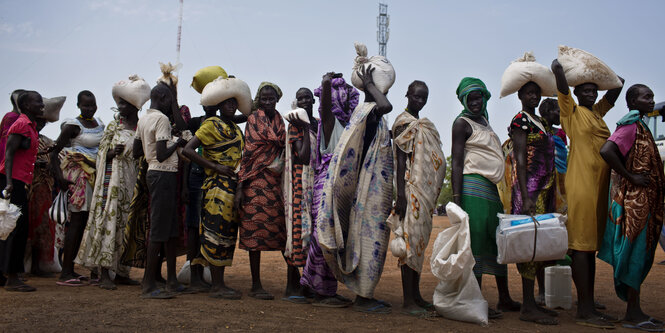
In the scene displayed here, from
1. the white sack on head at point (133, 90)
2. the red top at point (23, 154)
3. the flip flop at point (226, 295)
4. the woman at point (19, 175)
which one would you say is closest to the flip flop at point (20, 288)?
the woman at point (19, 175)

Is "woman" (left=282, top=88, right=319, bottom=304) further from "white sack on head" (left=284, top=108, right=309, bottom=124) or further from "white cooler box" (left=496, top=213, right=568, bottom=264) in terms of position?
"white cooler box" (left=496, top=213, right=568, bottom=264)

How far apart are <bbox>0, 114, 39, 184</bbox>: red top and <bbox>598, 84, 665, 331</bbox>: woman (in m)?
5.62

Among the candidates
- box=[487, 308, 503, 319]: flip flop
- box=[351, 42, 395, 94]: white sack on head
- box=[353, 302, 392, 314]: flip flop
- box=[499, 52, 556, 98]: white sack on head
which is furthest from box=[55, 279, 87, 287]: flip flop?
box=[499, 52, 556, 98]: white sack on head

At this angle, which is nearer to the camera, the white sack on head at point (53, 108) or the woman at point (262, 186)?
the woman at point (262, 186)

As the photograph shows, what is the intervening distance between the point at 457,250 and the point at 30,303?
3745 millimetres

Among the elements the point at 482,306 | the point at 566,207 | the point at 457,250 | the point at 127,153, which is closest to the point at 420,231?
the point at 457,250

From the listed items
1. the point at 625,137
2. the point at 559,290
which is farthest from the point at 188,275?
the point at 625,137

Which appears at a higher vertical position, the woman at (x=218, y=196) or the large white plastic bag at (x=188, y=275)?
the woman at (x=218, y=196)

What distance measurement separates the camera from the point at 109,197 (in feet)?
20.8

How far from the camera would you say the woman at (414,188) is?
5172mm

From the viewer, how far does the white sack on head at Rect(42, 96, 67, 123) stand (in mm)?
7176

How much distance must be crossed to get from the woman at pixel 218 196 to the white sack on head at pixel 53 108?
8.25ft

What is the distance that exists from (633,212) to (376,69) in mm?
2529

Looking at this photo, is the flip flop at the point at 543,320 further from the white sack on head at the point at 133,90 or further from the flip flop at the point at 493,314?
the white sack on head at the point at 133,90
